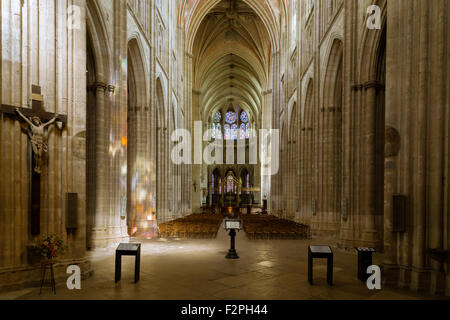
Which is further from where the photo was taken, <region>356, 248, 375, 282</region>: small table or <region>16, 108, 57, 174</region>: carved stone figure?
<region>356, 248, 375, 282</region>: small table

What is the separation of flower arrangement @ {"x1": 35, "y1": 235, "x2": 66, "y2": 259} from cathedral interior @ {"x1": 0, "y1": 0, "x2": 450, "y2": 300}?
44 millimetres

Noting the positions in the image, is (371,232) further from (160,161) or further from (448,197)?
(160,161)

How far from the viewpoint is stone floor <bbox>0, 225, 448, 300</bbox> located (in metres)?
6.98

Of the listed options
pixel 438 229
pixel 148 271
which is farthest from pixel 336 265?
pixel 148 271

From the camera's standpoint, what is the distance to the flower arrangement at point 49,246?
23.6 ft

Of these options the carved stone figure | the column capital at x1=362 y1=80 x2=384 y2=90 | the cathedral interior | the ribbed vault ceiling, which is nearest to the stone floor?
the cathedral interior

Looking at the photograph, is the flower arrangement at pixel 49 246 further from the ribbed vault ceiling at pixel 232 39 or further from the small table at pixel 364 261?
the ribbed vault ceiling at pixel 232 39

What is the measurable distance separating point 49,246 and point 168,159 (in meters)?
16.9

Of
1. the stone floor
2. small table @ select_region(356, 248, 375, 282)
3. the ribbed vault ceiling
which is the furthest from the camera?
the ribbed vault ceiling

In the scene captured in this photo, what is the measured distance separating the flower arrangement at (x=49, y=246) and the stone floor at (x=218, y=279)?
2.62 feet

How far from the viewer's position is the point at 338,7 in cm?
1535

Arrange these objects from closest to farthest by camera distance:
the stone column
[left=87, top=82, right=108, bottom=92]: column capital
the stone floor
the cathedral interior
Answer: the stone floor, the cathedral interior, the stone column, [left=87, top=82, right=108, bottom=92]: column capital

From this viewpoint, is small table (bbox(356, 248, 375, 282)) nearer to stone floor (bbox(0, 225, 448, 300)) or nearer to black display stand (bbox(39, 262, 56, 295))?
stone floor (bbox(0, 225, 448, 300))

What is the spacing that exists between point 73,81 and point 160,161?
47.3 feet
